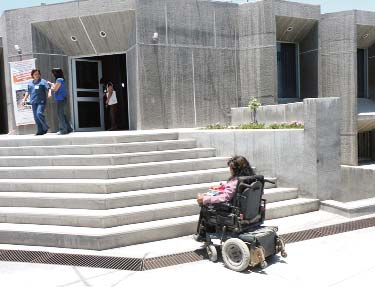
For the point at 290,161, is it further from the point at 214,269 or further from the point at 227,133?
the point at 214,269

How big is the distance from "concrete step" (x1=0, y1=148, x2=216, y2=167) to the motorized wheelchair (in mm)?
2788

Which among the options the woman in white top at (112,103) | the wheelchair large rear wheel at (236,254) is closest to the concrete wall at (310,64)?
the woman in white top at (112,103)

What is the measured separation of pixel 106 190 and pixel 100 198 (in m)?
0.35

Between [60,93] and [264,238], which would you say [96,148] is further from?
[264,238]

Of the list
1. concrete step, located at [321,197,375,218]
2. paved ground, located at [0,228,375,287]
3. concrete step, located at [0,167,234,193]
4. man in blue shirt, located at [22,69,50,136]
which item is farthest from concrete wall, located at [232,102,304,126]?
man in blue shirt, located at [22,69,50,136]

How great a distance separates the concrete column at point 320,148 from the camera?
7500 millimetres

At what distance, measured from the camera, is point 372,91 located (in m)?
15.7

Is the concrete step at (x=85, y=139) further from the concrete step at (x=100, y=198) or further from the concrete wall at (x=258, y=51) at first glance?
the concrete wall at (x=258, y=51)

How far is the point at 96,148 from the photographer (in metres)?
7.95

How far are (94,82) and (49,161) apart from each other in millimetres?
6148

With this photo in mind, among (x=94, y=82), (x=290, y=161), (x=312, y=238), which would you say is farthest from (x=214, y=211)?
(x=94, y=82)

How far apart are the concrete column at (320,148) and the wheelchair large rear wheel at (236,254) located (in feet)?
10.9

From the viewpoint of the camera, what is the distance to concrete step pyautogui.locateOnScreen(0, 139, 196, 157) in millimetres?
7961

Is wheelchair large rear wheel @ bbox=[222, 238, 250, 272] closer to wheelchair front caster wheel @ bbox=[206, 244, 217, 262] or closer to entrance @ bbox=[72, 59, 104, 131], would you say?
wheelchair front caster wheel @ bbox=[206, 244, 217, 262]
